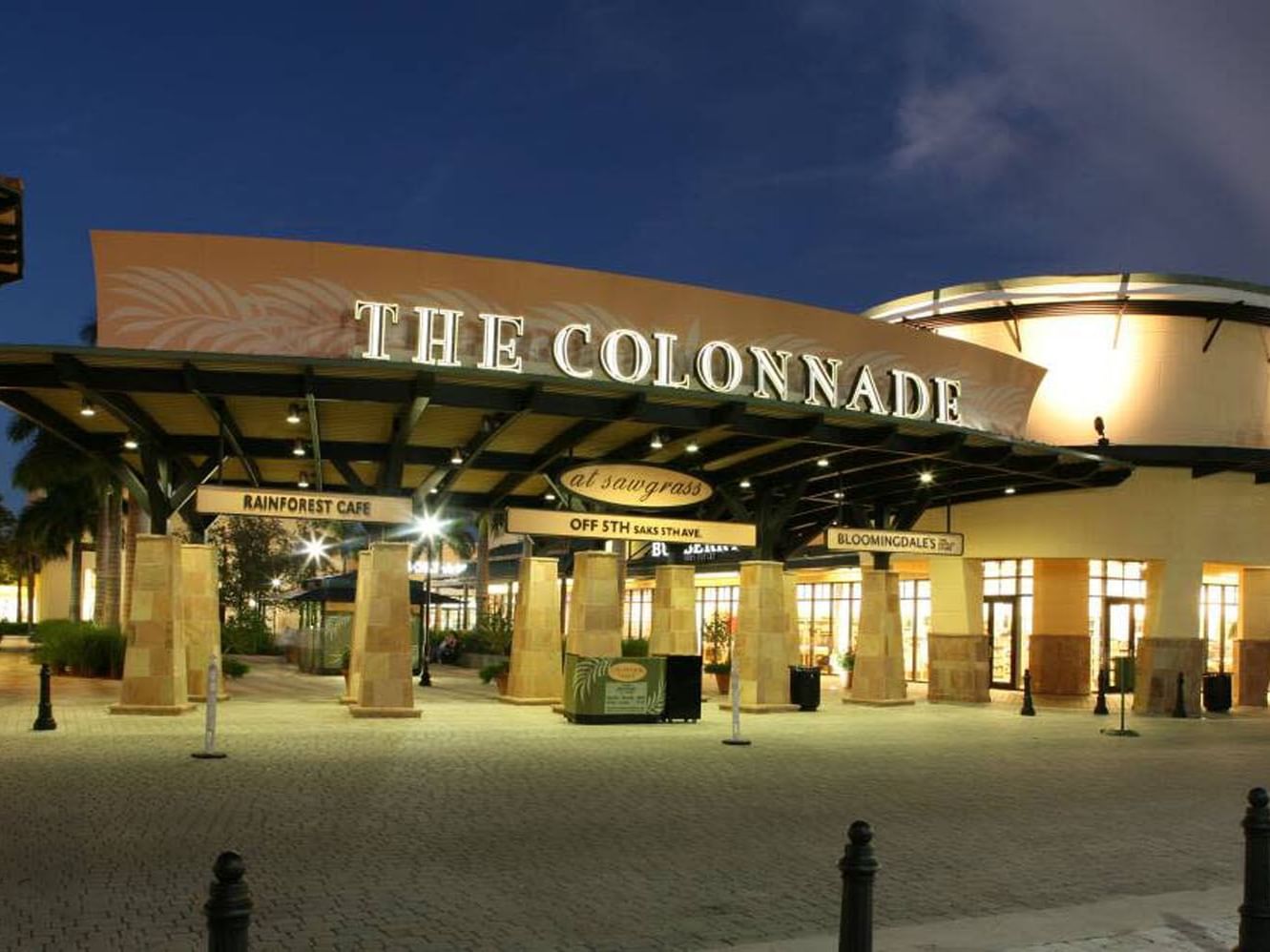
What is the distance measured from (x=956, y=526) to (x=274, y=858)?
24621 mm

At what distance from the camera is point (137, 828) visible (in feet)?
36.9

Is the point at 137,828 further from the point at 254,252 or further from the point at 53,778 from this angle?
the point at 254,252

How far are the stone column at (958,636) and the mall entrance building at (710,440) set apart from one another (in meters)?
0.07

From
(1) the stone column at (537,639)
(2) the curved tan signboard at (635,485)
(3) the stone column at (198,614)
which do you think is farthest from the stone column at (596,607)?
(3) the stone column at (198,614)

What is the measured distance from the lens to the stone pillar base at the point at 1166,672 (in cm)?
2936

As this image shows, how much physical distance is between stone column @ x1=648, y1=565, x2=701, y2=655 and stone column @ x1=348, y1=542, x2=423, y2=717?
8519 mm

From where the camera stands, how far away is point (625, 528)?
23.9 meters

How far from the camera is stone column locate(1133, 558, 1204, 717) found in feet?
96.4

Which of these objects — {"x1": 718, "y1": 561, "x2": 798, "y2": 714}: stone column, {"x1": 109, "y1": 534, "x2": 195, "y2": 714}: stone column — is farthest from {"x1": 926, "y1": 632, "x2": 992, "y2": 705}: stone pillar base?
{"x1": 109, "y1": 534, "x2": 195, "y2": 714}: stone column

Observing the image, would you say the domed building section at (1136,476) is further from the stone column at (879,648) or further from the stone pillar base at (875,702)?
the stone pillar base at (875,702)

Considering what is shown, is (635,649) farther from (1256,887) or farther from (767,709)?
(1256,887)

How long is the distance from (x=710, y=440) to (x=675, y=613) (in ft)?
22.4

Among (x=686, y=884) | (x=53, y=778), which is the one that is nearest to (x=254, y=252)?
A: (x=53, y=778)

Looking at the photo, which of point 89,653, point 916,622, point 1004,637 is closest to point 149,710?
point 89,653
